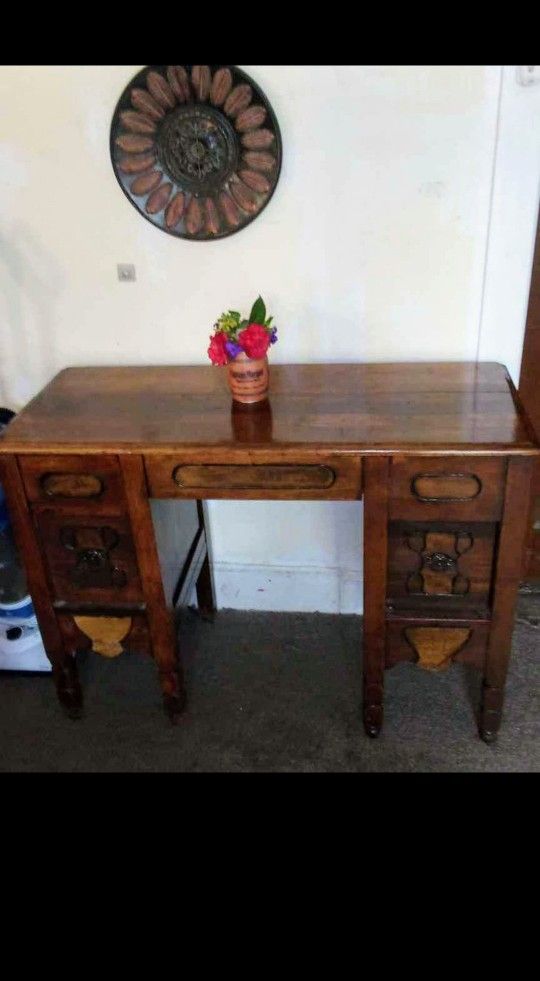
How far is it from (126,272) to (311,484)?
0.83 metres

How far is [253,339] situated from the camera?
5.23 feet

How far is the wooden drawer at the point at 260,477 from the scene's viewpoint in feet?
5.01

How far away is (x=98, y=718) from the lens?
2.03m

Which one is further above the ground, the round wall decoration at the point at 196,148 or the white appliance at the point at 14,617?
the round wall decoration at the point at 196,148

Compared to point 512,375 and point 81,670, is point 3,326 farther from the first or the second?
point 512,375

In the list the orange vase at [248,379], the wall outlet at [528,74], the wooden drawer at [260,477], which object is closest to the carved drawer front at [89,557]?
the wooden drawer at [260,477]

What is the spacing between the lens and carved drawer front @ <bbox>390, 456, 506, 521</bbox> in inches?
59.2

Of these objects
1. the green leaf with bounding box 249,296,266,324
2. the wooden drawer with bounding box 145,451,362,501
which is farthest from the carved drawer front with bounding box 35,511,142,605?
the green leaf with bounding box 249,296,266,324

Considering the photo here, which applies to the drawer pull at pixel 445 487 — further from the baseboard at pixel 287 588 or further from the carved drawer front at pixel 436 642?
the baseboard at pixel 287 588

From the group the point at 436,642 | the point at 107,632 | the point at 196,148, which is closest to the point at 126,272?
the point at 196,148

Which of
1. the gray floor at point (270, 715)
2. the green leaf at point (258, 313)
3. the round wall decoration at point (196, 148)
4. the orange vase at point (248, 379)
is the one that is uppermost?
the round wall decoration at point (196, 148)
